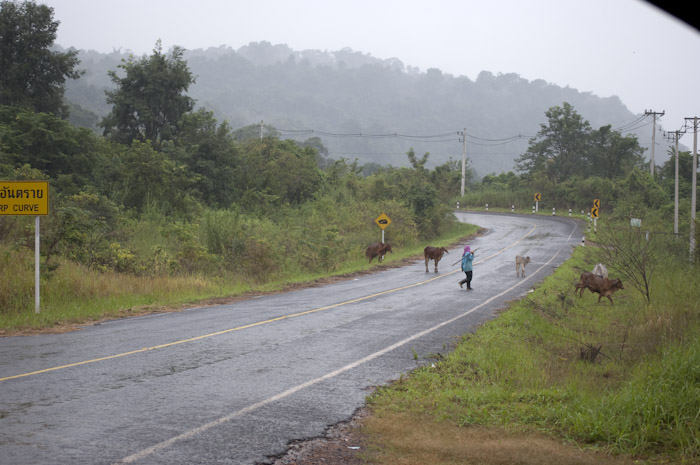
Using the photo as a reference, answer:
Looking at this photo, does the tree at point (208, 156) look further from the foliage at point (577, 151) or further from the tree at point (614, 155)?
the tree at point (614, 155)

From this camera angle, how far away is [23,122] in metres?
28.0

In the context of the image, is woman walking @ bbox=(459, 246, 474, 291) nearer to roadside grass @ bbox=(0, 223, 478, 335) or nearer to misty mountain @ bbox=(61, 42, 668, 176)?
roadside grass @ bbox=(0, 223, 478, 335)

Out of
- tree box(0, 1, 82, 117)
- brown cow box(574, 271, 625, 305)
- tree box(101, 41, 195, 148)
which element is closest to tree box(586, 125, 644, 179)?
tree box(101, 41, 195, 148)

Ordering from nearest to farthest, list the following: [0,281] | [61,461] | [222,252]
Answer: [61,461]
[0,281]
[222,252]

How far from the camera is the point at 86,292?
16.3 meters

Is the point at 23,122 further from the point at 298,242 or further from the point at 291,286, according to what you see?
the point at 291,286

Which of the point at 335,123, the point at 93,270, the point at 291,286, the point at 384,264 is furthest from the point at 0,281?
the point at 335,123

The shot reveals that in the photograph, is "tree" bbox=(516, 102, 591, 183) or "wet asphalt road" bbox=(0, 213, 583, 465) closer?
"wet asphalt road" bbox=(0, 213, 583, 465)

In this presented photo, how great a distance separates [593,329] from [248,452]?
11.8m

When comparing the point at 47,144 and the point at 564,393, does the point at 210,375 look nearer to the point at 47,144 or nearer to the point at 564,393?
the point at 564,393

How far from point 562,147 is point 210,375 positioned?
7971cm

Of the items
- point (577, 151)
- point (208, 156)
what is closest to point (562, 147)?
point (577, 151)

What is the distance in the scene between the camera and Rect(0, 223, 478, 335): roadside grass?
44.6ft

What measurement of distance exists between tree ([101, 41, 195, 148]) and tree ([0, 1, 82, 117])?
3786mm
